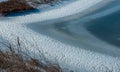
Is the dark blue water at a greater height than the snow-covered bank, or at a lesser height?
lesser

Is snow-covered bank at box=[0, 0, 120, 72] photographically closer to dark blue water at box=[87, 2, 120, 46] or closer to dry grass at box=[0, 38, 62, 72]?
dry grass at box=[0, 38, 62, 72]

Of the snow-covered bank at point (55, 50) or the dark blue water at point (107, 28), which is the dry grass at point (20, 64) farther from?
the dark blue water at point (107, 28)

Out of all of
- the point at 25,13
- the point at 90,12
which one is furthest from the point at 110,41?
the point at 25,13

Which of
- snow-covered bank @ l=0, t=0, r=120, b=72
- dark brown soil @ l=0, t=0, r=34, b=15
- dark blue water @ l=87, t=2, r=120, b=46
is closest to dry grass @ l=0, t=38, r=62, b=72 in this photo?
snow-covered bank @ l=0, t=0, r=120, b=72

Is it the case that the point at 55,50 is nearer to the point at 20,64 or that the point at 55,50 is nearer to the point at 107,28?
the point at 20,64

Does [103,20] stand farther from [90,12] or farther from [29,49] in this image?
[29,49]

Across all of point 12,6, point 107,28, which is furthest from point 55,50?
point 12,6
